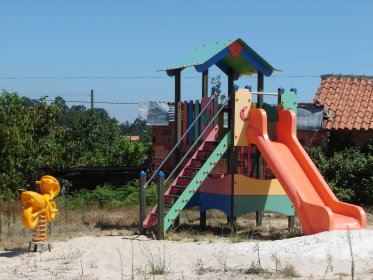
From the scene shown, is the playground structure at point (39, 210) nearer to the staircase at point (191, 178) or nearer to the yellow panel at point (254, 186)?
the staircase at point (191, 178)

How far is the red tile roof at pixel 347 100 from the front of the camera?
17719 millimetres

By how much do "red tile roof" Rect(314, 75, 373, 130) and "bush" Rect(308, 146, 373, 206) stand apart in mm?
903

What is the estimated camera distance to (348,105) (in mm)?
18656

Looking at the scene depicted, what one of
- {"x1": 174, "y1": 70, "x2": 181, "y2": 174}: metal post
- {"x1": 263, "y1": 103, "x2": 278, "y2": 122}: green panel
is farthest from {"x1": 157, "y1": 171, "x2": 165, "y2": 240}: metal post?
{"x1": 263, "y1": 103, "x2": 278, "y2": 122}: green panel

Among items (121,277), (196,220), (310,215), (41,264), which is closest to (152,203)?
(196,220)

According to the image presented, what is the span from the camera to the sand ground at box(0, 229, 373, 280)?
8.01m

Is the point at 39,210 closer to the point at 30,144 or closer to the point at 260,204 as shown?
the point at 260,204

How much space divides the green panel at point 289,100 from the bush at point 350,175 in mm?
4314

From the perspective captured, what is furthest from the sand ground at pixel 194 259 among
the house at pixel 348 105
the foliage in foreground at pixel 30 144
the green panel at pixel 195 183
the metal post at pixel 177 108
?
the foliage in foreground at pixel 30 144

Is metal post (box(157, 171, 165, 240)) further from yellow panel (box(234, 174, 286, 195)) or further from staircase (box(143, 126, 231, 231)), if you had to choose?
yellow panel (box(234, 174, 286, 195))

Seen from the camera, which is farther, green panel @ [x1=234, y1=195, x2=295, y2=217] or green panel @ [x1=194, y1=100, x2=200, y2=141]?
green panel @ [x1=194, y1=100, x2=200, y2=141]

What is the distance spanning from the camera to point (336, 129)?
1759 centimetres

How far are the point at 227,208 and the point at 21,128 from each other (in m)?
10.0

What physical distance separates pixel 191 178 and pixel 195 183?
9.3 inches
